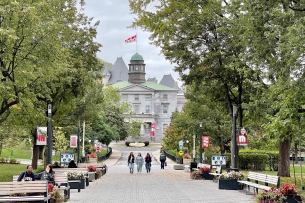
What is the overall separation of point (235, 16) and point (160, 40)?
180 inches

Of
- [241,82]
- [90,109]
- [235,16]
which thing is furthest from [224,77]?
[90,109]

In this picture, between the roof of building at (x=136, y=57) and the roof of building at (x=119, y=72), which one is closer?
the roof of building at (x=136, y=57)

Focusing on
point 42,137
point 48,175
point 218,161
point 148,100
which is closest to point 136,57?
point 148,100

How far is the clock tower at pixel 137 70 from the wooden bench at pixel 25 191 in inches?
4833

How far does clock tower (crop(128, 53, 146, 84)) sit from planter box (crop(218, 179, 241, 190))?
116 m

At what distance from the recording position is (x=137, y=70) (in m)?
138

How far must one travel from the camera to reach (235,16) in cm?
2773

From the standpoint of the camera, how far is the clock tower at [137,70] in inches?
5404

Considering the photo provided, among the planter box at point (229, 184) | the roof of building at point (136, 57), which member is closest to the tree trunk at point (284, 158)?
the planter box at point (229, 184)

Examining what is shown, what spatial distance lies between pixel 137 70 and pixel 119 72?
36862 millimetres

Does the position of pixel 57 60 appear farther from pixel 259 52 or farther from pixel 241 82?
pixel 241 82

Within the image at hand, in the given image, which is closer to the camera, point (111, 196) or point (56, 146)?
point (111, 196)

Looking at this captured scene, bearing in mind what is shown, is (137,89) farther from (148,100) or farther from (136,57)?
(136,57)

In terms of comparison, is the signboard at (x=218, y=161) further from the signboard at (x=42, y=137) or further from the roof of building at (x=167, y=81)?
the roof of building at (x=167, y=81)
